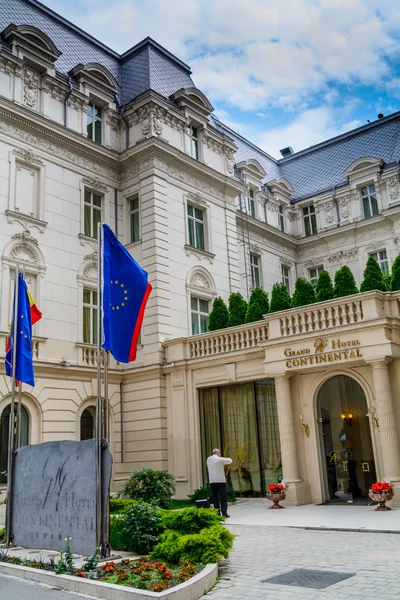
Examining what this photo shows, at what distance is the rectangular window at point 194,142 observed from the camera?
2942 cm

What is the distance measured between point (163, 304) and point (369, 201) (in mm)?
17482

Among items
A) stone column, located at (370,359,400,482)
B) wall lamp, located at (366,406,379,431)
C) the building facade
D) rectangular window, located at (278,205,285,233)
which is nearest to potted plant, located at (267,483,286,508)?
the building facade

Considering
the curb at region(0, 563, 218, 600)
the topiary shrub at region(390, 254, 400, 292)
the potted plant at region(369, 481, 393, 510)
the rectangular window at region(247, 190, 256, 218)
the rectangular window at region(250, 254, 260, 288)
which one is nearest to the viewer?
the curb at region(0, 563, 218, 600)

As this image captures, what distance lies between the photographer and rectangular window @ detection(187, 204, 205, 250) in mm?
28392

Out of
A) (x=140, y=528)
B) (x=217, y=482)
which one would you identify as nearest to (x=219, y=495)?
(x=217, y=482)

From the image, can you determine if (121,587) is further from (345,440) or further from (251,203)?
(251,203)

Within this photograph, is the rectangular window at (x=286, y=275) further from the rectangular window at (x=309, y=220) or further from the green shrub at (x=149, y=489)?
the green shrub at (x=149, y=489)

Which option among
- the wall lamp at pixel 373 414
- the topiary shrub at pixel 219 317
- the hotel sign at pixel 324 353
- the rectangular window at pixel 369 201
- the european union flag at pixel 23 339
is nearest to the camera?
the european union flag at pixel 23 339

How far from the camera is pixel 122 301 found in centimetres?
1183

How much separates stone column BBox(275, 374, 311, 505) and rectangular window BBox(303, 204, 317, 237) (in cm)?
2078

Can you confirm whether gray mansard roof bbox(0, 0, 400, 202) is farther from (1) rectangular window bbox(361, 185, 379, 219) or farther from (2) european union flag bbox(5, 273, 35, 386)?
(2) european union flag bbox(5, 273, 35, 386)

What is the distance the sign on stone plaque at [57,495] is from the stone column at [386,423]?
9.71 metres

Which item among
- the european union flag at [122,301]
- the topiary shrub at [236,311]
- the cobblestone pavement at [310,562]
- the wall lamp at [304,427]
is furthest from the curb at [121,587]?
the topiary shrub at [236,311]

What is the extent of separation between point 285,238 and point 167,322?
49.7 feet
